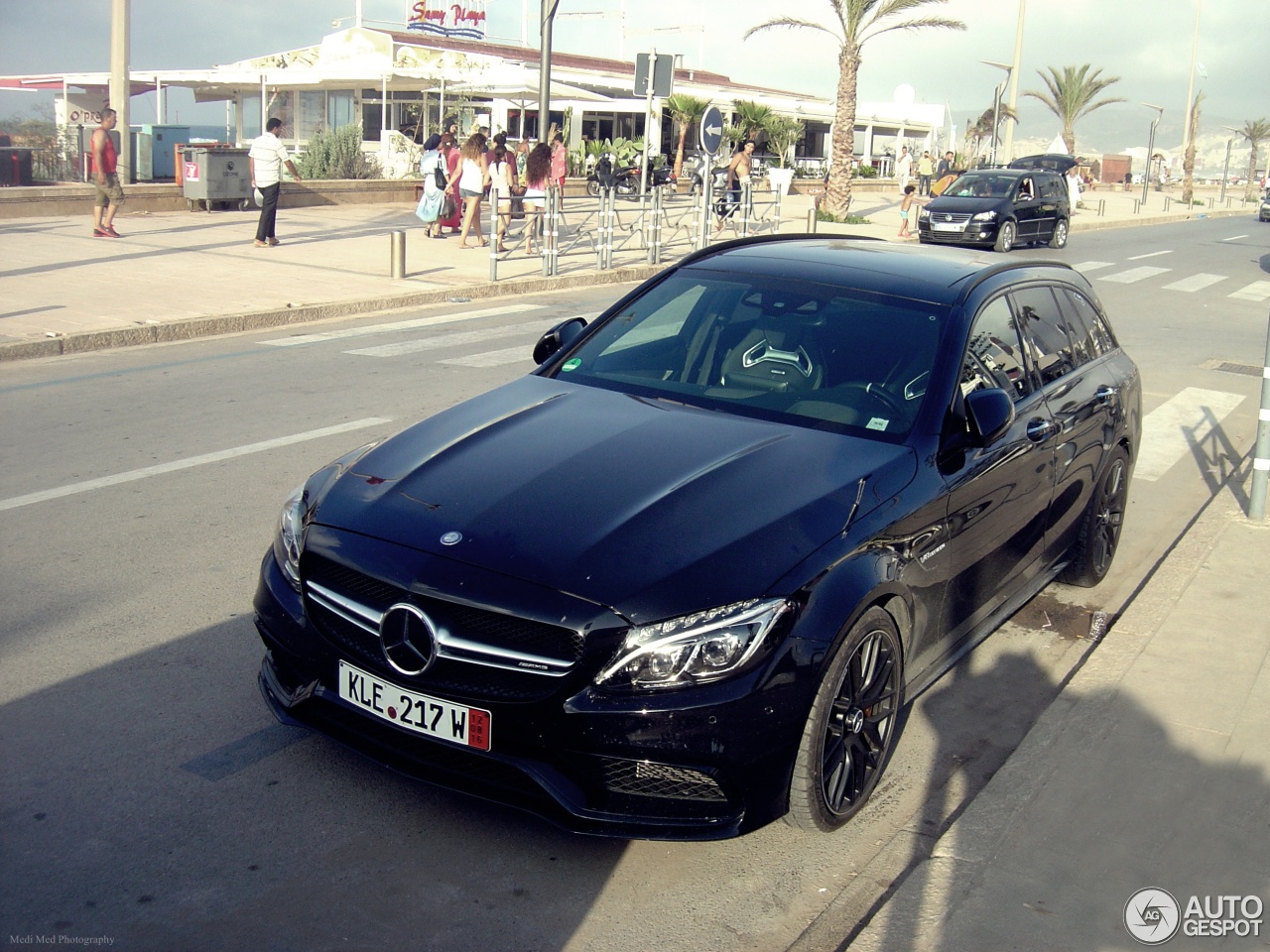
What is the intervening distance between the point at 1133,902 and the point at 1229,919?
25 cm

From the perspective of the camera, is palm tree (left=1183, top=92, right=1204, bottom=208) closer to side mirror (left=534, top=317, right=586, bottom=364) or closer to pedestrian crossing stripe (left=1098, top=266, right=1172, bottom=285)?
pedestrian crossing stripe (left=1098, top=266, right=1172, bottom=285)

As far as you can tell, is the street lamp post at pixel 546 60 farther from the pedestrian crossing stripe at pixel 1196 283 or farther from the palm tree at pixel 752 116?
the palm tree at pixel 752 116

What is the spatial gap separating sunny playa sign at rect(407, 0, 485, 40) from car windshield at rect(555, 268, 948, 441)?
50374 mm

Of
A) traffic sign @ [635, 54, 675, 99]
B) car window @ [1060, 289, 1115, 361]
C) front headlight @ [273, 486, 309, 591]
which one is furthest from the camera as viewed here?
traffic sign @ [635, 54, 675, 99]

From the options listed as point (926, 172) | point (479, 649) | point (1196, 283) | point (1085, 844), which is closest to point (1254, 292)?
point (1196, 283)

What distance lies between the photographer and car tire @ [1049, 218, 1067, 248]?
29125 mm

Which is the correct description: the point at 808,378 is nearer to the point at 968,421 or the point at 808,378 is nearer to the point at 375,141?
the point at 968,421

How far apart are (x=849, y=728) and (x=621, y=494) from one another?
0.99m

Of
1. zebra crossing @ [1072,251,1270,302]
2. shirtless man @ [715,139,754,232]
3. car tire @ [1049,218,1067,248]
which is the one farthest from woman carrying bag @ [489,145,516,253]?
car tire @ [1049,218,1067,248]

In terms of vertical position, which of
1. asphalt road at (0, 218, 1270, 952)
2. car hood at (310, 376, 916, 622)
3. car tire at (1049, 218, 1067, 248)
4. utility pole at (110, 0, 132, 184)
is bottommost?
asphalt road at (0, 218, 1270, 952)

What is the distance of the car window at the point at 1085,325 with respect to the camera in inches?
232

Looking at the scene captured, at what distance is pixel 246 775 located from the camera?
399 centimetres

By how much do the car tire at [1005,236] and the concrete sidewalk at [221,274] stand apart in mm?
6802

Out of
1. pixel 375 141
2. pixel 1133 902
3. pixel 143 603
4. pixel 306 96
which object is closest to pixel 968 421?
pixel 1133 902
